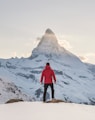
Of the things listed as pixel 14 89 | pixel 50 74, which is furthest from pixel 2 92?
pixel 50 74

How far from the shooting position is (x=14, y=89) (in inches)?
5782
